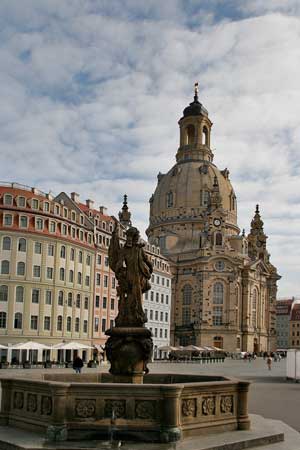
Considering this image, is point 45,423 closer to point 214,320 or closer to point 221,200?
point 214,320

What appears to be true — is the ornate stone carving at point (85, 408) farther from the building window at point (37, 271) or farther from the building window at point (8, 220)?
the building window at point (37, 271)

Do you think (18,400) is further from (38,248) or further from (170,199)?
(170,199)

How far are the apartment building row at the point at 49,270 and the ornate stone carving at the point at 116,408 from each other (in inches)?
1876

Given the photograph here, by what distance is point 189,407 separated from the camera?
45.9 ft

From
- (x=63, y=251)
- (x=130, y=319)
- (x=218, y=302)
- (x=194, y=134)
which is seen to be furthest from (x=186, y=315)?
(x=130, y=319)

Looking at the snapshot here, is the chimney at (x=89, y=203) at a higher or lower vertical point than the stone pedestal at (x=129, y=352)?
higher

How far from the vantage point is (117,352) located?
16891mm

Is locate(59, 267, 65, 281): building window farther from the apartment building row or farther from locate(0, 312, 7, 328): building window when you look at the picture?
locate(0, 312, 7, 328): building window

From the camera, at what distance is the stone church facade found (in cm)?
12362

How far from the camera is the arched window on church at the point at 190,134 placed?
148m

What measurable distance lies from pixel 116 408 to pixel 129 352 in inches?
130

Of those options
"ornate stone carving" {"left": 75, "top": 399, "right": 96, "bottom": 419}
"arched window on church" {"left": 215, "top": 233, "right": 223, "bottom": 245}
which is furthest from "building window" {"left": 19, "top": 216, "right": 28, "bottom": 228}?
"arched window on church" {"left": 215, "top": 233, "right": 223, "bottom": 245}

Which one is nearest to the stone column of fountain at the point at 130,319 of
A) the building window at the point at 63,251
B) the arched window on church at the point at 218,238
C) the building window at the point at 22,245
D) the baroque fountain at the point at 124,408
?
the baroque fountain at the point at 124,408

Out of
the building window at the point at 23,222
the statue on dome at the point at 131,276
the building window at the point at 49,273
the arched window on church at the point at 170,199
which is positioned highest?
the arched window on church at the point at 170,199
